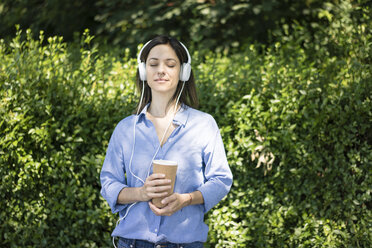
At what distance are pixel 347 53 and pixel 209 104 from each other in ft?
4.88

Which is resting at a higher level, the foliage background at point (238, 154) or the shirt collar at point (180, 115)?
the shirt collar at point (180, 115)

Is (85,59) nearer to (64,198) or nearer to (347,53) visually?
(64,198)

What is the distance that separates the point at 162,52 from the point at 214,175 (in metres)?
0.66

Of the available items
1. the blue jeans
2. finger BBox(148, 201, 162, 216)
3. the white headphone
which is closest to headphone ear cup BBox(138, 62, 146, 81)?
the white headphone

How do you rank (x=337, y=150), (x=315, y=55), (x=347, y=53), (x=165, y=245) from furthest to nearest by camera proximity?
(x=315, y=55), (x=347, y=53), (x=337, y=150), (x=165, y=245)

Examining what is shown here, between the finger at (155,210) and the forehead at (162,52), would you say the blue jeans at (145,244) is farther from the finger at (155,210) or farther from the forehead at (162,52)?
the forehead at (162,52)

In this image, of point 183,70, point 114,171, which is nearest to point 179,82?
point 183,70

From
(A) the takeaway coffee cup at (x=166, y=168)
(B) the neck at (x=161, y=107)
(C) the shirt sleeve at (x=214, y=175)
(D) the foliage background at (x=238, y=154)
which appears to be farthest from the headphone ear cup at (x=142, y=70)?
(D) the foliage background at (x=238, y=154)

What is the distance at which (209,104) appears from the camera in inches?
144

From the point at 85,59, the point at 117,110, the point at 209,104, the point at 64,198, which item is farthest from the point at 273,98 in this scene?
the point at 64,198

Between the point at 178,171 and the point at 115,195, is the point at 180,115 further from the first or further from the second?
the point at 115,195

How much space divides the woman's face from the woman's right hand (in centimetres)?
50

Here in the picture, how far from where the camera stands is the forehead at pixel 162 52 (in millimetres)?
2225

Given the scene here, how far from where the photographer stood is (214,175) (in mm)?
2150
